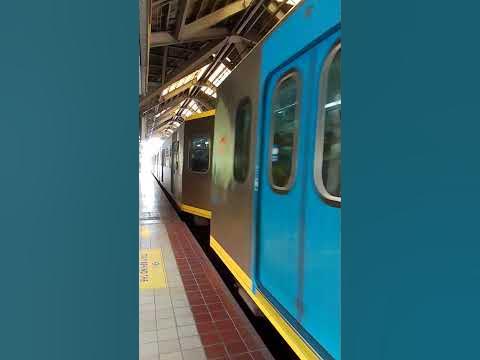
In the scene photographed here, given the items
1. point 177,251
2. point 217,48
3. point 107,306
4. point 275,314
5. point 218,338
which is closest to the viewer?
point 107,306

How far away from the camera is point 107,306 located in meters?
0.51

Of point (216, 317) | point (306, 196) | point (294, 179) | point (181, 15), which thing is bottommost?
point (216, 317)

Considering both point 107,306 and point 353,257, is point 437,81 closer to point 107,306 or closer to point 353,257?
point 353,257

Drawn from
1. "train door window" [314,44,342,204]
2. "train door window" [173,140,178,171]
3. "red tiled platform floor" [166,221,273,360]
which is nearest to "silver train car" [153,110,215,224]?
"train door window" [173,140,178,171]

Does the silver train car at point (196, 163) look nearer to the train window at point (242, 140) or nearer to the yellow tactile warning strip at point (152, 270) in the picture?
the yellow tactile warning strip at point (152, 270)

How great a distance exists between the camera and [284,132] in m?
2.38

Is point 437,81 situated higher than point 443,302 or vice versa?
point 437,81

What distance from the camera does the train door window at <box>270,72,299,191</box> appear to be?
2232 millimetres

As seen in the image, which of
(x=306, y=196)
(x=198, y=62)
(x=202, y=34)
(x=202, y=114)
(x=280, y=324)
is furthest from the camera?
(x=198, y=62)

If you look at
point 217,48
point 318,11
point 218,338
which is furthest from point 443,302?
point 217,48

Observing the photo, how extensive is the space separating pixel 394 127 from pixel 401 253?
269mm

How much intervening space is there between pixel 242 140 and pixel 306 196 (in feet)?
4.67

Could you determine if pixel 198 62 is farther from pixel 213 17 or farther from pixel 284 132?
pixel 284 132

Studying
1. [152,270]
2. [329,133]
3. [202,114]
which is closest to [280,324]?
[329,133]
